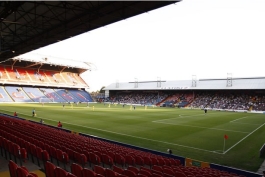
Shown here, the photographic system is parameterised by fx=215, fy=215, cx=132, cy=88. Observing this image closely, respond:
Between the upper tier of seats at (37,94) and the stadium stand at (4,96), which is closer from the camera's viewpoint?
the stadium stand at (4,96)

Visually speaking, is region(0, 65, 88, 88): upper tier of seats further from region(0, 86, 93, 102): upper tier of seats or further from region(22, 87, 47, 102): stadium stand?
region(0, 86, 93, 102): upper tier of seats

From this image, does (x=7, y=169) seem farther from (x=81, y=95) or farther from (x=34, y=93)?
(x=81, y=95)

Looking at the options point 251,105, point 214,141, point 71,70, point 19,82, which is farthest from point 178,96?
point 214,141

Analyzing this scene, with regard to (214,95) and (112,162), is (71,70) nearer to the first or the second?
(214,95)

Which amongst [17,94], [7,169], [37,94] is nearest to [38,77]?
[37,94]

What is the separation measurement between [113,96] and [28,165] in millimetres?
85854

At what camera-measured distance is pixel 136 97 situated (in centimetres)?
8344

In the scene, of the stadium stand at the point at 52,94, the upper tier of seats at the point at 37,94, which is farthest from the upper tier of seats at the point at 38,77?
the stadium stand at the point at 52,94

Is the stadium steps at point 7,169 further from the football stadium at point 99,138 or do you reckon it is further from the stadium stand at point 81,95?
the stadium stand at point 81,95

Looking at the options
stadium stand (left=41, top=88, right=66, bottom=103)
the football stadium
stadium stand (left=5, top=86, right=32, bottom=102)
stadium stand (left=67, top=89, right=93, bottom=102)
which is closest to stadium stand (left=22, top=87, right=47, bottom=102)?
stadium stand (left=5, top=86, right=32, bottom=102)

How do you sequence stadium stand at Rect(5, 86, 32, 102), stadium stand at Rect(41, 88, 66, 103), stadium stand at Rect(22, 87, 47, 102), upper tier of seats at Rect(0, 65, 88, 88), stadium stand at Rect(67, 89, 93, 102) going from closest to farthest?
stadium stand at Rect(5, 86, 32, 102), stadium stand at Rect(22, 87, 47, 102), upper tier of seats at Rect(0, 65, 88, 88), stadium stand at Rect(41, 88, 66, 103), stadium stand at Rect(67, 89, 93, 102)

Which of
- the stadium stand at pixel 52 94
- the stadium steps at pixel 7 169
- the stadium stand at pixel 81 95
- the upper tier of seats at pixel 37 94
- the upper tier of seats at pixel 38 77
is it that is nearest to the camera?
the stadium steps at pixel 7 169

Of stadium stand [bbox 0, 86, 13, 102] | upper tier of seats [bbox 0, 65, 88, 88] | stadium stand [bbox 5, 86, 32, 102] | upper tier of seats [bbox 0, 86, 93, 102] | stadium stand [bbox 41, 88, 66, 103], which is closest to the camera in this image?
stadium stand [bbox 0, 86, 13, 102]

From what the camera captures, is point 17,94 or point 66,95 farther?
point 66,95
